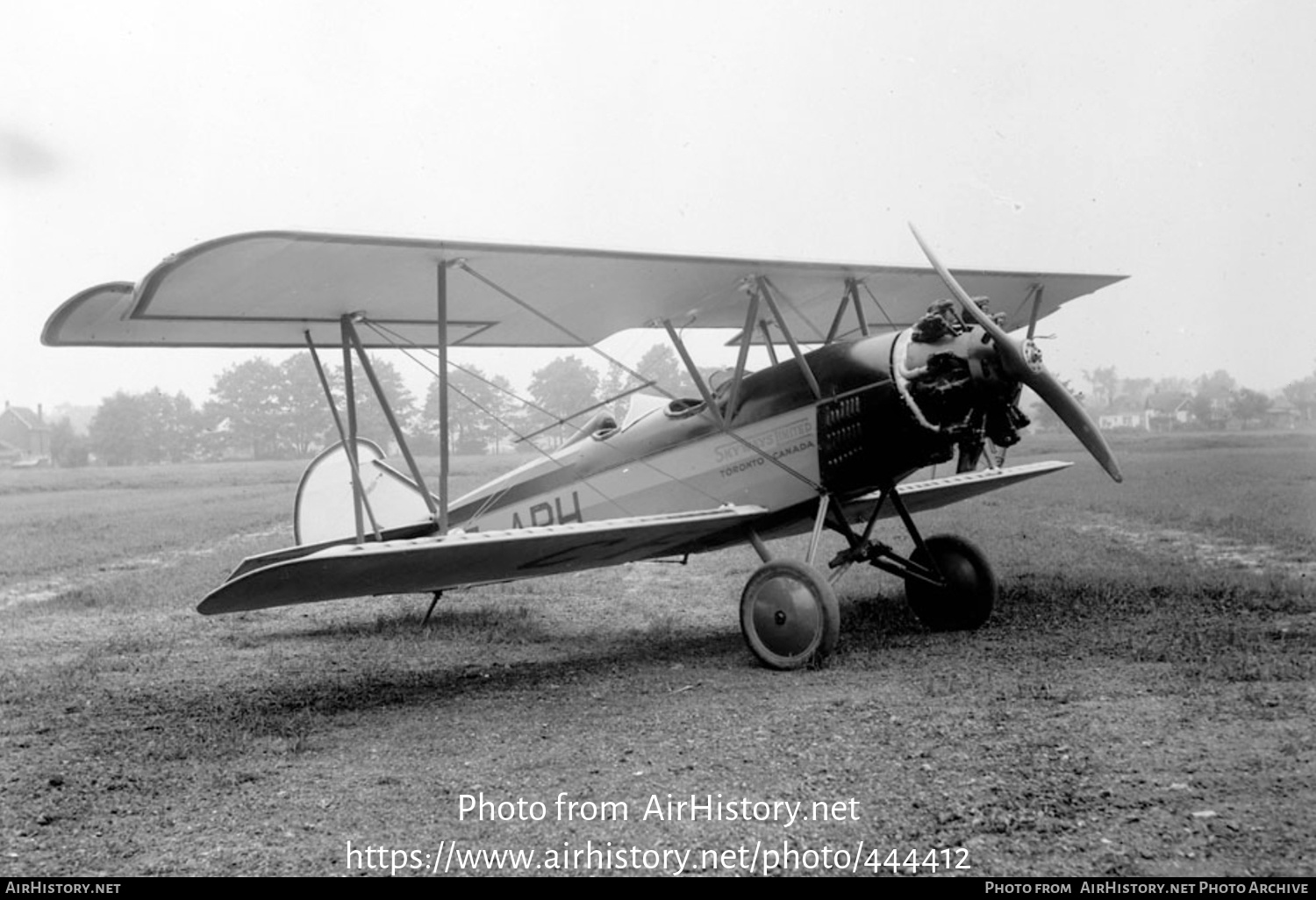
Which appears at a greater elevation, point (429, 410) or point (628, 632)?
point (429, 410)

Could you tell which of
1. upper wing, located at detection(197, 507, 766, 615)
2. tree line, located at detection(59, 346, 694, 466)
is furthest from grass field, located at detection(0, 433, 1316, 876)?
tree line, located at detection(59, 346, 694, 466)

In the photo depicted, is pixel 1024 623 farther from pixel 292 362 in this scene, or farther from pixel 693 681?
pixel 292 362

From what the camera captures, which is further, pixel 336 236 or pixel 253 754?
pixel 336 236

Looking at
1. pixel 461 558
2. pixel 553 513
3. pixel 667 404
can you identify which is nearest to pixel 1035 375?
pixel 667 404

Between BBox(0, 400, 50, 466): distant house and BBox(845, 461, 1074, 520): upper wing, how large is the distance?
10950mm

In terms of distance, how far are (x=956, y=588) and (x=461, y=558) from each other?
3.57m

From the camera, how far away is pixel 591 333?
24.2 ft

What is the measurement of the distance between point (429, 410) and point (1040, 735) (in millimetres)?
24206

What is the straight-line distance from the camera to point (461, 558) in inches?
209

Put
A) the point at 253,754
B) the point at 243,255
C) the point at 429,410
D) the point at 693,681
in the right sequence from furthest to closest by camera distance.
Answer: the point at 429,410 → the point at 693,681 → the point at 243,255 → the point at 253,754

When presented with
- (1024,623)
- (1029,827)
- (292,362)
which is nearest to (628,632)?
(1024,623)

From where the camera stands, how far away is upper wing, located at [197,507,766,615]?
4730mm

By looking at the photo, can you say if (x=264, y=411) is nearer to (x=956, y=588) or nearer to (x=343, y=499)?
(x=343, y=499)

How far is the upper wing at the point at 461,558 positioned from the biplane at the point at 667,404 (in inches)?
0.9
